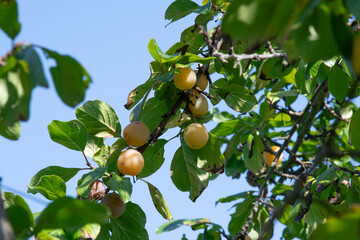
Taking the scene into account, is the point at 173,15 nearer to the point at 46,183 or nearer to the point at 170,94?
the point at 170,94

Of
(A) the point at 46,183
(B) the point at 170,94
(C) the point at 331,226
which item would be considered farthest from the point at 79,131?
(C) the point at 331,226

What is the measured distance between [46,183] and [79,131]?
0.74ft

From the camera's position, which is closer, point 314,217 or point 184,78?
point 184,78

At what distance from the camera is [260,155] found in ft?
8.36

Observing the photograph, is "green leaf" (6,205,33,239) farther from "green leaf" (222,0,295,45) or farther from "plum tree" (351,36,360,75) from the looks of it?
"plum tree" (351,36,360,75)

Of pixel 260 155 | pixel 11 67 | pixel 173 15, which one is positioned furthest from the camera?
pixel 260 155

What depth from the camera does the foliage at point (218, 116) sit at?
1.98ft

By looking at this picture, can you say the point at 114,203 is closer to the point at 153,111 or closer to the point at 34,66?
the point at 153,111

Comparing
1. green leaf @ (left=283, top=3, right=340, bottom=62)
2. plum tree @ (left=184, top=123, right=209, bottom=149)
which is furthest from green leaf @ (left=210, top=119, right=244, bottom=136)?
green leaf @ (left=283, top=3, right=340, bottom=62)

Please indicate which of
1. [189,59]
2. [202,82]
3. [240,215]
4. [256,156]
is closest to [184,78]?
[189,59]

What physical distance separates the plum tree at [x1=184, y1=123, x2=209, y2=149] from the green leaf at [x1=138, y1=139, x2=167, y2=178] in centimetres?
20

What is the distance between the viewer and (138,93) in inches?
62.2

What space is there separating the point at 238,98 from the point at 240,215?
81 centimetres

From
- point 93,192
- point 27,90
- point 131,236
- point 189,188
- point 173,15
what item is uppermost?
point 173,15
